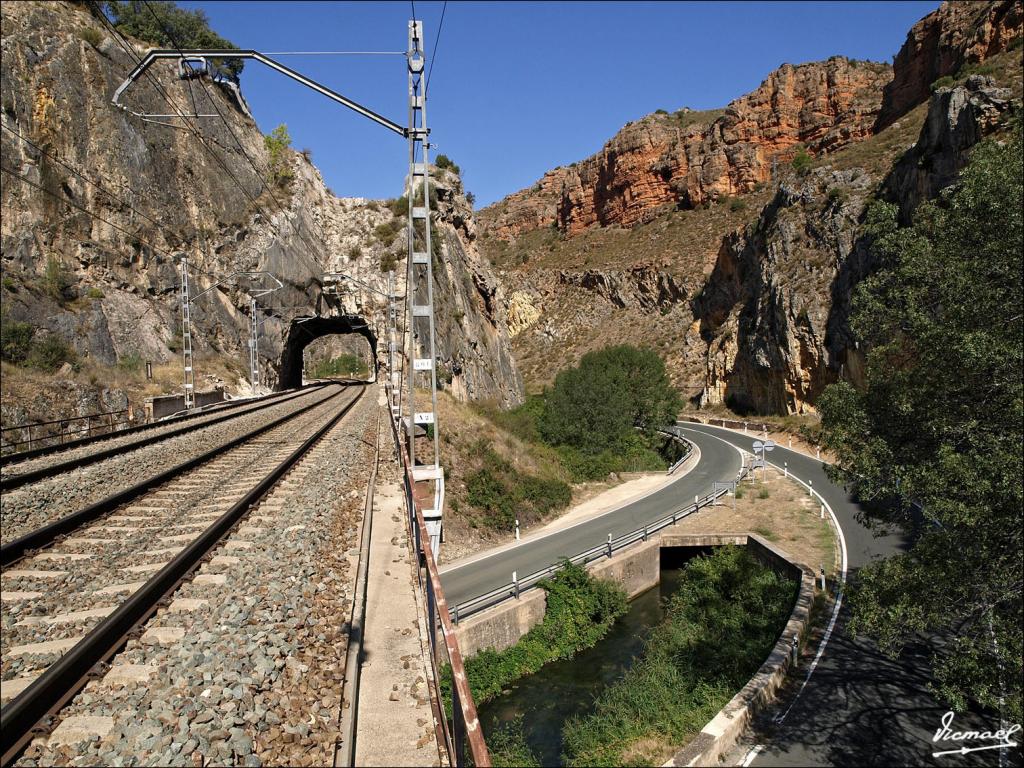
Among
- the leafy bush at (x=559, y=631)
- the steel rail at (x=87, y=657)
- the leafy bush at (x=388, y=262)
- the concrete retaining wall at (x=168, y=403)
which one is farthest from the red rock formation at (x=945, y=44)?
the steel rail at (x=87, y=657)

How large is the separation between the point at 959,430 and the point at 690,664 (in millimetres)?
10916

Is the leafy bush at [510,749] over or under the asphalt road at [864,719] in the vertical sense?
under

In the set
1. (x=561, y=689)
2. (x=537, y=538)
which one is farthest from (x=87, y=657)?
(x=537, y=538)

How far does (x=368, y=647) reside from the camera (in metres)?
5.71

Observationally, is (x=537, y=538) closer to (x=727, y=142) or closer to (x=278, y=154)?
(x=278, y=154)

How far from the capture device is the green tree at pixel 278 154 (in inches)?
2229

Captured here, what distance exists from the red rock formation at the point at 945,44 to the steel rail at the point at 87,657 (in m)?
70.1

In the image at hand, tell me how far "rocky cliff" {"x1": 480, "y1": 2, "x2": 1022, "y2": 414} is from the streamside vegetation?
17269 mm

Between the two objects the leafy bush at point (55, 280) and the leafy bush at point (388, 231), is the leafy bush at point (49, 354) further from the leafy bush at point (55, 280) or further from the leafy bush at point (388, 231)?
the leafy bush at point (388, 231)

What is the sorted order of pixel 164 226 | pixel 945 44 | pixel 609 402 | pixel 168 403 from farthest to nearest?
1. pixel 945 44
2. pixel 609 402
3. pixel 164 226
4. pixel 168 403

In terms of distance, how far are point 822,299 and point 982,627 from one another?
46.5 meters

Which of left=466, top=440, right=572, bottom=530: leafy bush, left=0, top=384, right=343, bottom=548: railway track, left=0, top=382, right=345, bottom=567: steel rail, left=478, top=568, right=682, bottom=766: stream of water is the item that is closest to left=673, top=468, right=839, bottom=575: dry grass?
left=478, top=568, right=682, bottom=766: stream of water

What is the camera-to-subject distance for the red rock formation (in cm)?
5209

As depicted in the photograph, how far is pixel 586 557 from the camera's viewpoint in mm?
21891
